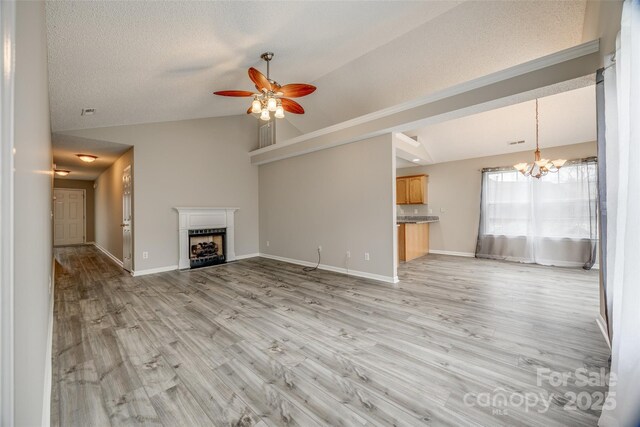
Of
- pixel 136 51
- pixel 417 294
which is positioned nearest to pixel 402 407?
pixel 417 294

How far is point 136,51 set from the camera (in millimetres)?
2314

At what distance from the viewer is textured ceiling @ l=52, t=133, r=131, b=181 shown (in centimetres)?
418

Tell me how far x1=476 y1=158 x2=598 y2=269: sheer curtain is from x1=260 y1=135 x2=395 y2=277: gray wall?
3.42 m

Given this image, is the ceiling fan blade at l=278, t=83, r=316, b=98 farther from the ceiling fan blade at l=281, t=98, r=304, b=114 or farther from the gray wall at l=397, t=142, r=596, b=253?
the gray wall at l=397, t=142, r=596, b=253

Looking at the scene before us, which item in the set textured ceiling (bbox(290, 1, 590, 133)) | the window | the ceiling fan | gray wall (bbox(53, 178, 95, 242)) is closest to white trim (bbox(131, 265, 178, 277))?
the ceiling fan

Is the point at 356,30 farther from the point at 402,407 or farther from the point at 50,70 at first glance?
the point at 402,407

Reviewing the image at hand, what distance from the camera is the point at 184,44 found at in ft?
7.91

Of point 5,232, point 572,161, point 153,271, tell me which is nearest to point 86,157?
point 153,271

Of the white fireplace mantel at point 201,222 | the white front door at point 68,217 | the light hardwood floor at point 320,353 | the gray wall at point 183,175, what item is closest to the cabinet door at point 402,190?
the light hardwood floor at point 320,353

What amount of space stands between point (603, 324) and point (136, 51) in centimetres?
512

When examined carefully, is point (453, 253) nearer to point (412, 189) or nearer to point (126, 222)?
point (412, 189)

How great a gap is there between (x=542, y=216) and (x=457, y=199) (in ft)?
5.55

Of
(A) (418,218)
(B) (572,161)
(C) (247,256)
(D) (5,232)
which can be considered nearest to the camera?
(D) (5,232)

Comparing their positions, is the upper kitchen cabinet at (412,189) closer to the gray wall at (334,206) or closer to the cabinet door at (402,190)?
the cabinet door at (402,190)
